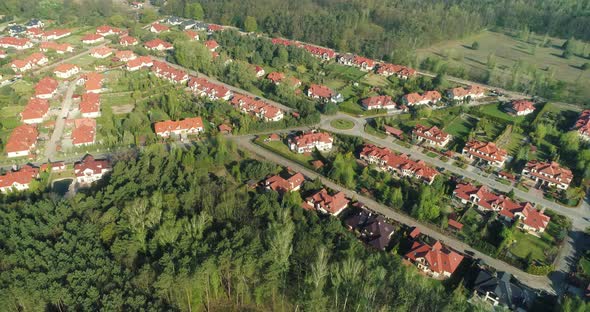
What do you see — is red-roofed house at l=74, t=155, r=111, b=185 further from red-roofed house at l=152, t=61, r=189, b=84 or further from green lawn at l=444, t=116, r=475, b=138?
green lawn at l=444, t=116, r=475, b=138

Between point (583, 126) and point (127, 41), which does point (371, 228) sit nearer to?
point (583, 126)

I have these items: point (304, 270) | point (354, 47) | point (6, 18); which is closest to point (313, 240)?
point (304, 270)

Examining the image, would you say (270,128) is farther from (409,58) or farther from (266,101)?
(409,58)

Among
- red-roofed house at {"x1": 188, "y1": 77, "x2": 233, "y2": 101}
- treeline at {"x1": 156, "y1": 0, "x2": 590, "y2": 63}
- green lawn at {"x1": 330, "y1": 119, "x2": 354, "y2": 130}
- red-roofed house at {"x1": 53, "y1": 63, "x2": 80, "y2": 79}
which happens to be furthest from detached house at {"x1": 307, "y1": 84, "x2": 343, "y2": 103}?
red-roofed house at {"x1": 53, "y1": 63, "x2": 80, "y2": 79}

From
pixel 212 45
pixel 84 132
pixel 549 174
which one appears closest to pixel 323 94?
pixel 212 45

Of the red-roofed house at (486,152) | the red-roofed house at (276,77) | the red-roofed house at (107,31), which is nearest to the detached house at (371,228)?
the red-roofed house at (486,152)

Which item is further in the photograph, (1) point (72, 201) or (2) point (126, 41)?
(2) point (126, 41)
